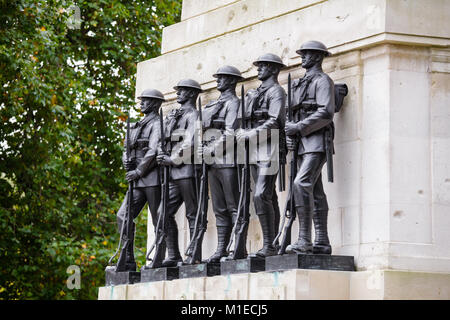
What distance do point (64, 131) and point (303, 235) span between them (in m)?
10.9

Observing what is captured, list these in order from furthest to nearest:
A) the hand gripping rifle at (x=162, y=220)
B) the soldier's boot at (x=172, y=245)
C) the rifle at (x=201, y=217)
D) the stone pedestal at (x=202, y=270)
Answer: the soldier's boot at (x=172, y=245)
the hand gripping rifle at (x=162, y=220)
the rifle at (x=201, y=217)
the stone pedestal at (x=202, y=270)

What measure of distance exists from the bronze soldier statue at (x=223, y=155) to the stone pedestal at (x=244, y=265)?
1.98 feet

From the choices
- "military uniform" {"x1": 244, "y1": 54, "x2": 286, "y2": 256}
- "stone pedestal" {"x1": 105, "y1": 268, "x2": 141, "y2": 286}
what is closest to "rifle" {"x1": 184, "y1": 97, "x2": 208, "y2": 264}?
"military uniform" {"x1": 244, "y1": 54, "x2": 286, "y2": 256}

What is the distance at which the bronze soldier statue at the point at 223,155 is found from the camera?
16531 millimetres

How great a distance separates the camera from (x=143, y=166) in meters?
18.0

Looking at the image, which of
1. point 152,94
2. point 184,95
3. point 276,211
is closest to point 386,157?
point 276,211

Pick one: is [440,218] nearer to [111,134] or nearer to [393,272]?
[393,272]

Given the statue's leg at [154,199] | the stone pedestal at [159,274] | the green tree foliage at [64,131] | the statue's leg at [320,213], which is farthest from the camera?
the green tree foliage at [64,131]

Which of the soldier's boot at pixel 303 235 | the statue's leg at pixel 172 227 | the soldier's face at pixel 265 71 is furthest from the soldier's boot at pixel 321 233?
the statue's leg at pixel 172 227

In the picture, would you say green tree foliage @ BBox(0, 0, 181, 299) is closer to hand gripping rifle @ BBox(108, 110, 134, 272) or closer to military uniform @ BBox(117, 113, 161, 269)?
military uniform @ BBox(117, 113, 161, 269)

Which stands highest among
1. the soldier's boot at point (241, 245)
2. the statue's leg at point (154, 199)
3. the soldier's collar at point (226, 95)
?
the soldier's collar at point (226, 95)

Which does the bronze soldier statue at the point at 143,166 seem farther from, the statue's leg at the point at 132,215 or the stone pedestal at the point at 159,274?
the stone pedestal at the point at 159,274

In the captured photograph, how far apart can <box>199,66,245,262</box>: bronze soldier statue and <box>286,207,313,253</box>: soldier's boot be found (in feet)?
5.33

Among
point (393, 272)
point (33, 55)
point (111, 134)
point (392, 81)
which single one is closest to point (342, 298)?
point (393, 272)
